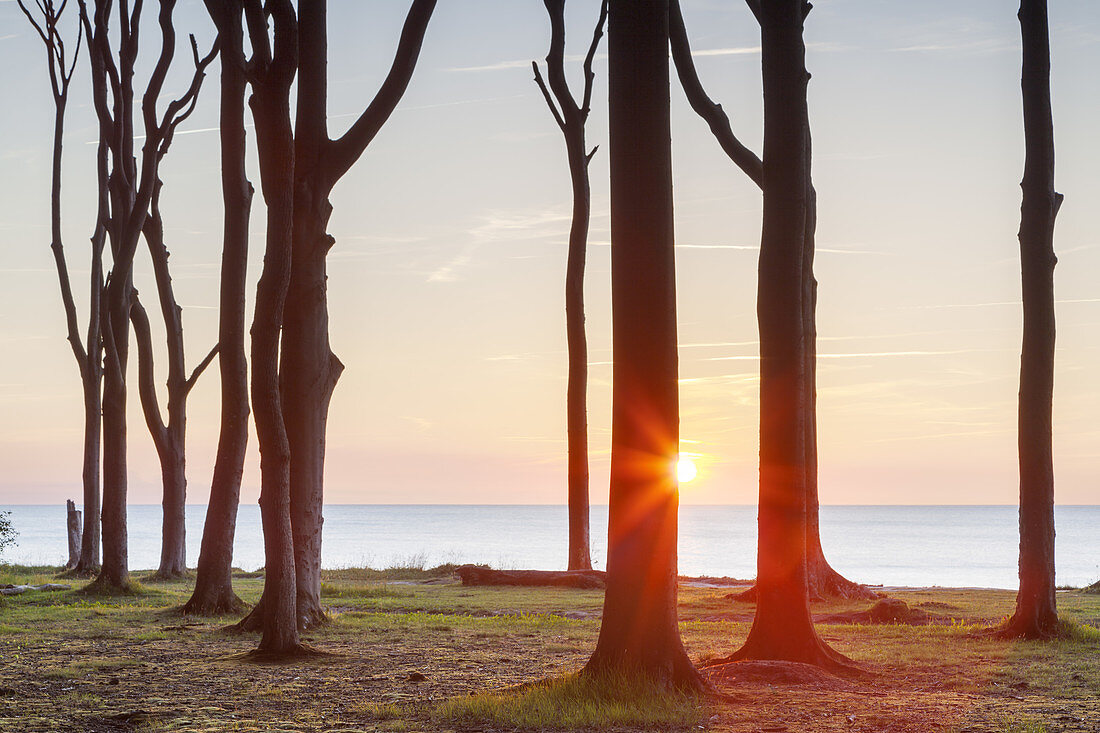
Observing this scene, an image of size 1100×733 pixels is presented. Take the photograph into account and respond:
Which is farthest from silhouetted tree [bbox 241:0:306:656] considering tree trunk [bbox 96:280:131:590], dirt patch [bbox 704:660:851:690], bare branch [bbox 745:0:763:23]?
tree trunk [bbox 96:280:131:590]

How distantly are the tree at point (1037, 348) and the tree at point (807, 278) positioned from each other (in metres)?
3.02

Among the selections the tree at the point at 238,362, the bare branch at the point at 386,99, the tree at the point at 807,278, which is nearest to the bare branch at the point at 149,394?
the tree at the point at 238,362

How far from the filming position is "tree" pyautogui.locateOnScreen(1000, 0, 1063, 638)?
496 inches

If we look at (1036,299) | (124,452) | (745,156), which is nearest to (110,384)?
(124,452)

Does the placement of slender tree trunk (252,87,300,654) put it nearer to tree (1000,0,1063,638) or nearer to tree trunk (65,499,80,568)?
tree (1000,0,1063,638)

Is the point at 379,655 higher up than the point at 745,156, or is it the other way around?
the point at 745,156

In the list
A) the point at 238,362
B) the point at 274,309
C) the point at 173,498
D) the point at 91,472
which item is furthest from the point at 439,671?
the point at 91,472

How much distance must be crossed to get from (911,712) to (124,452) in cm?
1526

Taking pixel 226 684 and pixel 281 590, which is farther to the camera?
pixel 281 590

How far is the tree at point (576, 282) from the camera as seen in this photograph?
23406 mm

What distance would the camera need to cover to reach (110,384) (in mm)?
19172

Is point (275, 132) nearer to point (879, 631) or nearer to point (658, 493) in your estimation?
point (658, 493)

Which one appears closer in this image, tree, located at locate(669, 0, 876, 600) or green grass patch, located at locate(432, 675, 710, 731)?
green grass patch, located at locate(432, 675, 710, 731)

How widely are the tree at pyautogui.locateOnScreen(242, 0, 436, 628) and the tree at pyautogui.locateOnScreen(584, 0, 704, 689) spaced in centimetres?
522
